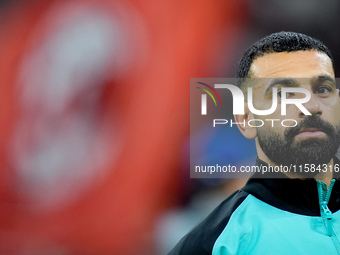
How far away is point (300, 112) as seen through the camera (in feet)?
4.06

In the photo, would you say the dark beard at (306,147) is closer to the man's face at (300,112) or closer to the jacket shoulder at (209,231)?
the man's face at (300,112)

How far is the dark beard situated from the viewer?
1.22 m

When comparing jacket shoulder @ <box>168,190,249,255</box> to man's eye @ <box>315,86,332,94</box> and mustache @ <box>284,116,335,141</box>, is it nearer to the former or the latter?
mustache @ <box>284,116,335,141</box>

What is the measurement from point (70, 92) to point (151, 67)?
0.28m

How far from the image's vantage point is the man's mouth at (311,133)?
4.00 feet

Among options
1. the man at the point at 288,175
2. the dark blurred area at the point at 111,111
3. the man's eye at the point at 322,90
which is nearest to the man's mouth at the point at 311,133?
the man at the point at 288,175

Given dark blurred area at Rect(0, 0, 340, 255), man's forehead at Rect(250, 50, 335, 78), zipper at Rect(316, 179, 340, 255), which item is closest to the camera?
zipper at Rect(316, 179, 340, 255)

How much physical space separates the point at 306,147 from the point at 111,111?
630 mm

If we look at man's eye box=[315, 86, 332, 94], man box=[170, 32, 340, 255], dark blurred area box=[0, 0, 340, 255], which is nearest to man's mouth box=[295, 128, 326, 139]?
man box=[170, 32, 340, 255]

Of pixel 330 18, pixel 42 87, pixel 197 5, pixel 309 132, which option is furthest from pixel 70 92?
pixel 330 18

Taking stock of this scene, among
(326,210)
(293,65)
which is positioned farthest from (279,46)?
(326,210)

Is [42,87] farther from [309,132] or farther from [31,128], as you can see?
[309,132]

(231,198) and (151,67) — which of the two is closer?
(231,198)

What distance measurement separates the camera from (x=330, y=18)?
1462 millimetres
